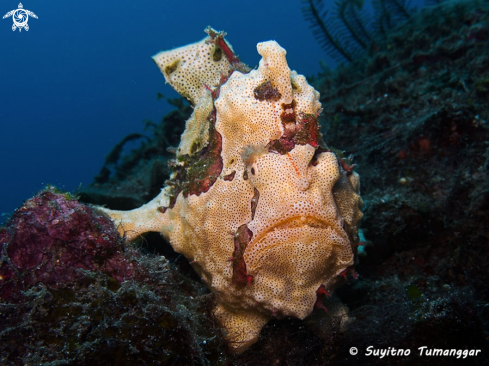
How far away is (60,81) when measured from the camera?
11388 cm

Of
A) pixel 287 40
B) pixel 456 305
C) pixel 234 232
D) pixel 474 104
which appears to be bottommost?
pixel 456 305

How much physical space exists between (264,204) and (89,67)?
476 ft

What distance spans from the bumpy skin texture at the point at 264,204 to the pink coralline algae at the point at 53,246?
0.77 metres

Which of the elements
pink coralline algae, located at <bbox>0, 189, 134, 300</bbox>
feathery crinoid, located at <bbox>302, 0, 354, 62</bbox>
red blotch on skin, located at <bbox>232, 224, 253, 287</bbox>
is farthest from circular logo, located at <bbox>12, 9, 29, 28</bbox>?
feathery crinoid, located at <bbox>302, 0, 354, 62</bbox>

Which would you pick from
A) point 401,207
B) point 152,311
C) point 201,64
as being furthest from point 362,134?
point 152,311

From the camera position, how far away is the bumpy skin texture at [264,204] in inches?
96.4

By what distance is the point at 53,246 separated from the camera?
2.54 m

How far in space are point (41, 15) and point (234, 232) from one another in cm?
12832

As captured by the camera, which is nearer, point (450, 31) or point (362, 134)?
point (362, 134)

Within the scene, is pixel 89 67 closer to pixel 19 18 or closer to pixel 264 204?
pixel 19 18

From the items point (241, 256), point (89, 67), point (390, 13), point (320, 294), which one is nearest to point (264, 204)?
point (241, 256)

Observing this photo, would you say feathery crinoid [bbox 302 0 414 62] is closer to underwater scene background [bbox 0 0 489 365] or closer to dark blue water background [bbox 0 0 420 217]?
underwater scene background [bbox 0 0 489 365]

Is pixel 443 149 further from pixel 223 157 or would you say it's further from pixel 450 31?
pixel 450 31

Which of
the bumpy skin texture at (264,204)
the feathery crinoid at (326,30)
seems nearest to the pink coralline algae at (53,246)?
the bumpy skin texture at (264,204)
